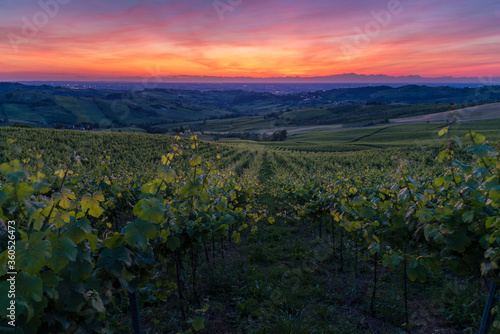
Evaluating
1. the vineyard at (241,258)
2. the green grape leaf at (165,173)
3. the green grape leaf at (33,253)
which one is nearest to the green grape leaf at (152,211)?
the vineyard at (241,258)

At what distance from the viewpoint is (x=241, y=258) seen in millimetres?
7188

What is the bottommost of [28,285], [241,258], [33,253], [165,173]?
[241,258]

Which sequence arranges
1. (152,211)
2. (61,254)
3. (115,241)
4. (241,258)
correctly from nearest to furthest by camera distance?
(61,254), (152,211), (115,241), (241,258)

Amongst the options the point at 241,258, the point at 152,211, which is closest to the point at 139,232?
the point at 152,211

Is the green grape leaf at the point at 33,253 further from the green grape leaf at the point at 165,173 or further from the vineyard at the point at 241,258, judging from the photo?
the green grape leaf at the point at 165,173

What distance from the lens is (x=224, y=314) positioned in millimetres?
4570

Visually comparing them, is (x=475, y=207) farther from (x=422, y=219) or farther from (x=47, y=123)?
(x=47, y=123)

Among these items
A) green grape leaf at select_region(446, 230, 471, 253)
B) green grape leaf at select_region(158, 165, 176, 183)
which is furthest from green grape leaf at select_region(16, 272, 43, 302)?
green grape leaf at select_region(446, 230, 471, 253)

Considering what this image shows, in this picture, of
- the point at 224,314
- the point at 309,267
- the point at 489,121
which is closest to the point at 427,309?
the point at 309,267

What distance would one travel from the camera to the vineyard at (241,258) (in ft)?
5.63

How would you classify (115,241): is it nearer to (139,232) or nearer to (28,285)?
(139,232)

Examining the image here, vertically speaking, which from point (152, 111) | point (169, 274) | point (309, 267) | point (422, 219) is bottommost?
point (309, 267)

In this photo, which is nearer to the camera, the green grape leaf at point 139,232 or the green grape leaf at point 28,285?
the green grape leaf at point 28,285

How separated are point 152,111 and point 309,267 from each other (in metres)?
167
